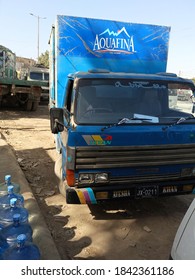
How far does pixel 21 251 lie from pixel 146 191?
190 cm

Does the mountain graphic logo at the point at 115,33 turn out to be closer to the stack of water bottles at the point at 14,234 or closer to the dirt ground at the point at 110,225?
the dirt ground at the point at 110,225

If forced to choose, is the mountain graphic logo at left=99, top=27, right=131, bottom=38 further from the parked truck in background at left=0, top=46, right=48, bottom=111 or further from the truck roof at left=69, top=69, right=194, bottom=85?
the parked truck in background at left=0, top=46, right=48, bottom=111

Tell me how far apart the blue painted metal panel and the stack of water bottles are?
2576 mm

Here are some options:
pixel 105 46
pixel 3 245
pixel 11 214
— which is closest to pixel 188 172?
pixel 11 214

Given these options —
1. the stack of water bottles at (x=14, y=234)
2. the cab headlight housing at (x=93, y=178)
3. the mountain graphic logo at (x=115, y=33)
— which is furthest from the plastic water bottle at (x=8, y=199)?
the mountain graphic logo at (x=115, y=33)

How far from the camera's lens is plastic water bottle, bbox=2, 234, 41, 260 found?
252cm

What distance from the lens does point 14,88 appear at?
1358 cm

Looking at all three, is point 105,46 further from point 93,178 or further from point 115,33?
point 93,178

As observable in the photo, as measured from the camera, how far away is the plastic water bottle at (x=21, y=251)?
2.52 metres

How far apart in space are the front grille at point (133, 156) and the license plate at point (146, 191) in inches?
12.5

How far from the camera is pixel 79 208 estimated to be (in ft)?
15.3

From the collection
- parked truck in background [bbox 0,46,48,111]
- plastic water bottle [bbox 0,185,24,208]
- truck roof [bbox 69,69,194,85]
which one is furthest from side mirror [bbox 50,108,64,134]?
parked truck in background [bbox 0,46,48,111]
